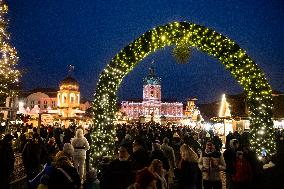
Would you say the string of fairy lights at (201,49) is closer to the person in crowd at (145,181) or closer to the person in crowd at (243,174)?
the person in crowd at (243,174)

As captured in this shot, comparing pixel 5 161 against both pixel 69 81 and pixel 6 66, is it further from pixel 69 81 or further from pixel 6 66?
pixel 69 81

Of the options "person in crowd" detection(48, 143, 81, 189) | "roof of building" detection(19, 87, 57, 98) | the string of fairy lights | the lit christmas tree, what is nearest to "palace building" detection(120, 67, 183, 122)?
"roof of building" detection(19, 87, 57, 98)

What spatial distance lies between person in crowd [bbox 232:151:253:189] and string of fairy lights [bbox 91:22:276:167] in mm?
3375

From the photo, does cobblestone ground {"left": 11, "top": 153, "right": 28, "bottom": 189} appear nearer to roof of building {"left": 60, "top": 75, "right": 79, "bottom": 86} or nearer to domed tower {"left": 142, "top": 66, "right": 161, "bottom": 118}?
roof of building {"left": 60, "top": 75, "right": 79, "bottom": 86}

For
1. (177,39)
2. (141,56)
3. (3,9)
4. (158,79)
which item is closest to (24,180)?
(141,56)

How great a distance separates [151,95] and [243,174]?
14441cm

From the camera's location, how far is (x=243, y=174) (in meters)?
9.61

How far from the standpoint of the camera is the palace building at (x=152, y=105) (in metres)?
151

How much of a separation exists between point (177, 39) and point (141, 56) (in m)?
1.60

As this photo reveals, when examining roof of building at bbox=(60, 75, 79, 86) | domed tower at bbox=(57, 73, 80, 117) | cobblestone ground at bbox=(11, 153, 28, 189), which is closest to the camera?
cobblestone ground at bbox=(11, 153, 28, 189)

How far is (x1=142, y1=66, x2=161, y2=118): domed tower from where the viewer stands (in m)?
150

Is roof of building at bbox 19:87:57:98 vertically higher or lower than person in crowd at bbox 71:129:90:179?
higher

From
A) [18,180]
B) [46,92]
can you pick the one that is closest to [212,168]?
[18,180]

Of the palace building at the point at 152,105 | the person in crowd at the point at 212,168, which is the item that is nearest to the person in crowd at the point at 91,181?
the person in crowd at the point at 212,168
